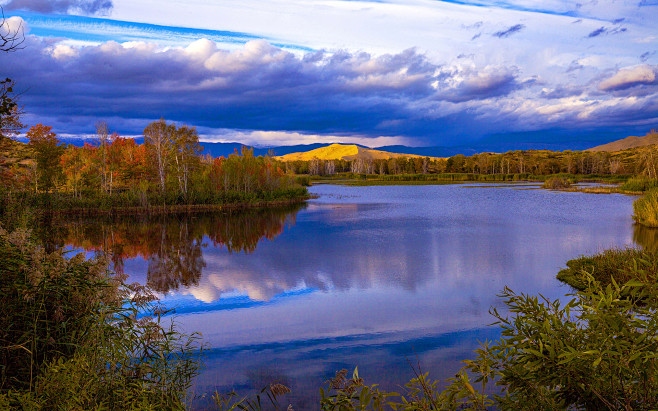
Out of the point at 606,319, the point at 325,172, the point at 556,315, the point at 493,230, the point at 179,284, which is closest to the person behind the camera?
the point at 606,319

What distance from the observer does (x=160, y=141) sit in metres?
40.6

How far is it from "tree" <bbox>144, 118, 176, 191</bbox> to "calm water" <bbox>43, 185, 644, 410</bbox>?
36.3ft

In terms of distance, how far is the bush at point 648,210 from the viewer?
2483 cm

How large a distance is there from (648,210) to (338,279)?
20861 millimetres

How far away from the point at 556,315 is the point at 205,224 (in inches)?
1093

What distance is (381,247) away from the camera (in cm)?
2042

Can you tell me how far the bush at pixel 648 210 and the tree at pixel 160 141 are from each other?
35570 millimetres

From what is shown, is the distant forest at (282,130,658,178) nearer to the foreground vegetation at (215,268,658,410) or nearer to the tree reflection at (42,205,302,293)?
the tree reflection at (42,205,302,293)

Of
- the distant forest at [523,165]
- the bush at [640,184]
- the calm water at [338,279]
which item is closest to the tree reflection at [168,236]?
the calm water at [338,279]

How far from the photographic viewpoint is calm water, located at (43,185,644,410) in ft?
27.7

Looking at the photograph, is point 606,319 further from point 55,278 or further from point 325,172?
point 325,172

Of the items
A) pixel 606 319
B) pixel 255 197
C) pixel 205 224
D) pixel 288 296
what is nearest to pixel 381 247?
pixel 288 296

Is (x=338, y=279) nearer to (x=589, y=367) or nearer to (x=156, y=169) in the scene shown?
(x=589, y=367)

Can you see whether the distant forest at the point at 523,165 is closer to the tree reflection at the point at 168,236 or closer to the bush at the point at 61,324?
the tree reflection at the point at 168,236
